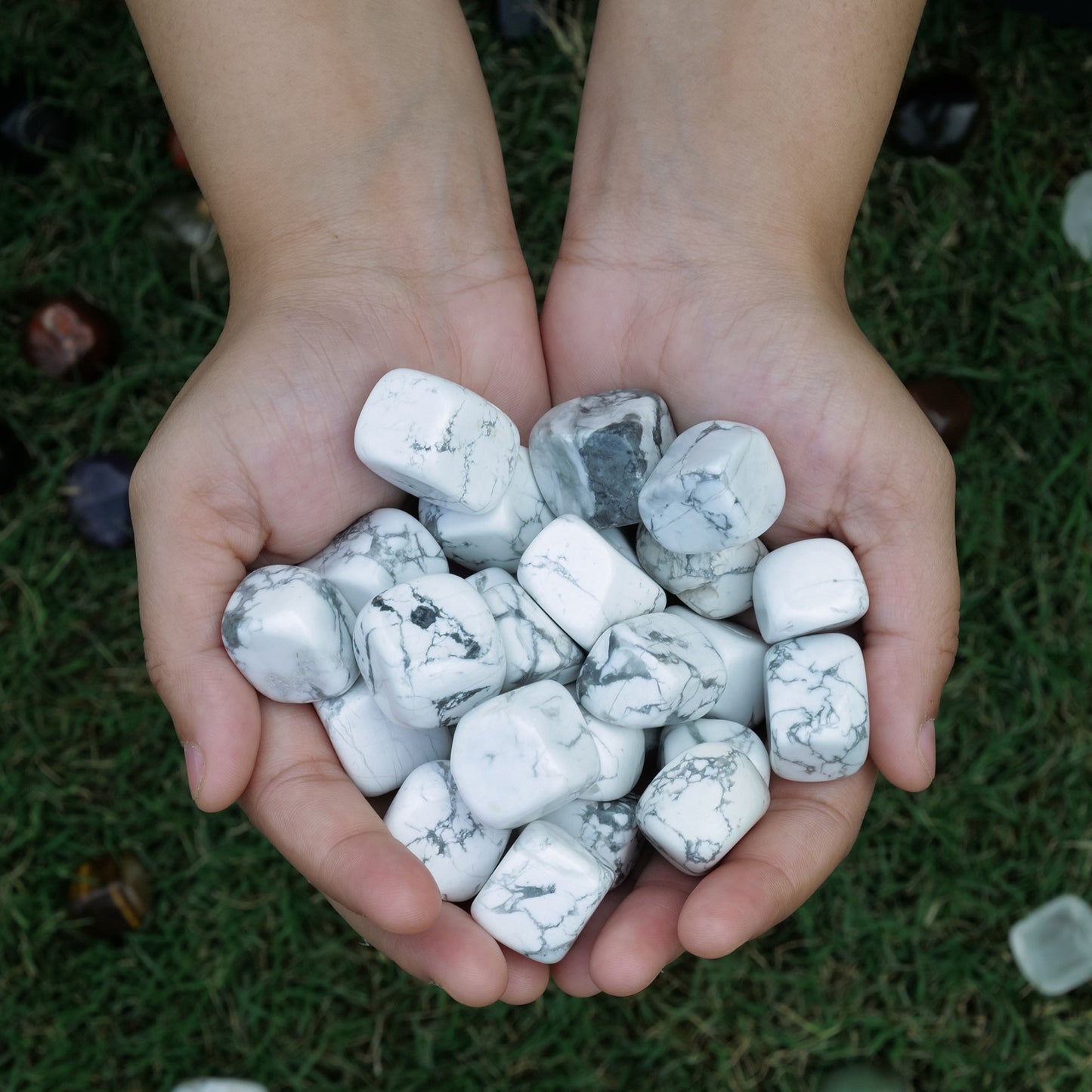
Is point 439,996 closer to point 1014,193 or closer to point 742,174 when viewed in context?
point 742,174

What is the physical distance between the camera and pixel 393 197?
145cm

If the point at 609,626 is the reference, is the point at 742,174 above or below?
above

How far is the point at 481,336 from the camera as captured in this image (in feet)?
4.79

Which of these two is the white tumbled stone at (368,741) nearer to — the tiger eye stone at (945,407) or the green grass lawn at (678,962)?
the green grass lawn at (678,962)

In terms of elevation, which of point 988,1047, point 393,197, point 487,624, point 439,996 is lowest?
point 988,1047

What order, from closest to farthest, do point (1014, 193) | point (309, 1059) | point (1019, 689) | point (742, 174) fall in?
point (742, 174), point (309, 1059), point (1019, 689), point (1014, 193)

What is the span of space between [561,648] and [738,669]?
21 centimetres

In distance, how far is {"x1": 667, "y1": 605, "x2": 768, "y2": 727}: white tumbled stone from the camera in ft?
4.37

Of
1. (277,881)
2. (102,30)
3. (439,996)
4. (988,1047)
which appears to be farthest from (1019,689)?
(102,30)

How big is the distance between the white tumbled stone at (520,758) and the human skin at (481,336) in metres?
0.11

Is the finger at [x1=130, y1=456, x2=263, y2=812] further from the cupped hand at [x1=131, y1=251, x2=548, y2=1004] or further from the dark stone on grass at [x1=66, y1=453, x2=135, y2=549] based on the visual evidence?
the dark stone on grass at [x1=66, y1=453, x2=135, y2=549]

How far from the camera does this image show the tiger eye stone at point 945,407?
1866 mm

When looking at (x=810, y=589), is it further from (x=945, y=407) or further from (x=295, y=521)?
(x=945, y=407)

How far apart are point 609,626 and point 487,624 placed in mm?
158
